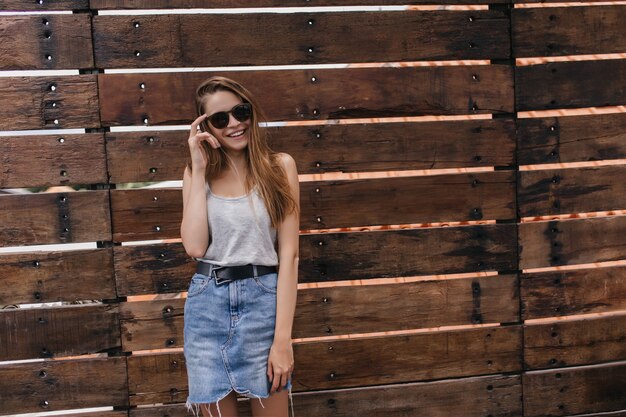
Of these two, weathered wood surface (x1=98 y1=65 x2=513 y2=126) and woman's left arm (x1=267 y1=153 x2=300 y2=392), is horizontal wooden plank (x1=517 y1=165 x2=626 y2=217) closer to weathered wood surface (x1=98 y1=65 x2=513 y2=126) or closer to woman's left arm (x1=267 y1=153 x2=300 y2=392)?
weathered wood surface (x1=98 y1=65 x2=513 y2=126)

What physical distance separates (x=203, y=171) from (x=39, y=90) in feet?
4.22

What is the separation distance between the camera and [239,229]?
2762mm

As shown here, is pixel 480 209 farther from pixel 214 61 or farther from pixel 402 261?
pixel 214 61

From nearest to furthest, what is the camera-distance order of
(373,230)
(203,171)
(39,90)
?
(203,171)
(39,90)
(373,230)

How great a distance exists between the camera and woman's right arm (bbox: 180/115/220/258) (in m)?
2.73

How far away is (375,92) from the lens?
3762 mm

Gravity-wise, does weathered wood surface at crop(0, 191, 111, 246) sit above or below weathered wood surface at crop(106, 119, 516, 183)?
below

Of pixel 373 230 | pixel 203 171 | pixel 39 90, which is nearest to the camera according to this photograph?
pixel 203 171

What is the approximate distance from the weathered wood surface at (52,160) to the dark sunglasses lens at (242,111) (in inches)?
44.0

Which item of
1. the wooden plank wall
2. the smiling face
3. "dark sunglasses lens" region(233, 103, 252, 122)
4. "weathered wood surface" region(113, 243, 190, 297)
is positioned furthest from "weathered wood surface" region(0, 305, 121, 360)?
"dark sunglasses lens" region(233, 103, 252, 122)

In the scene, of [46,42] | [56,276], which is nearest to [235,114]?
[46,42]

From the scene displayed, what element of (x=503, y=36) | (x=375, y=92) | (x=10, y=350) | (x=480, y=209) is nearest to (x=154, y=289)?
(x=10, y=350)

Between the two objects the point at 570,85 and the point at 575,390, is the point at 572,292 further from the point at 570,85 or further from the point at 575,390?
the point at 570,85

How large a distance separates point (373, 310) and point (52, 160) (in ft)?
5.93
